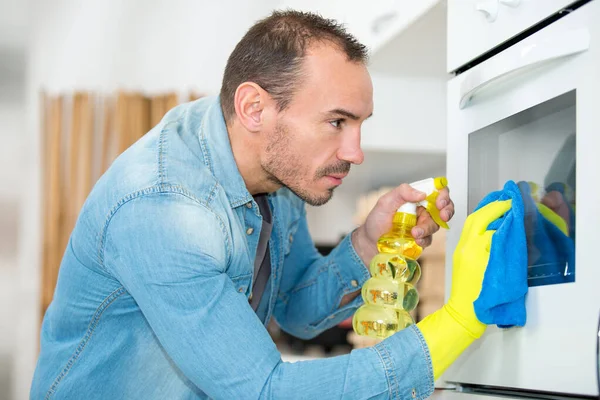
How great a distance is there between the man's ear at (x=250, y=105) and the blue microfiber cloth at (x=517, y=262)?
0.43 m

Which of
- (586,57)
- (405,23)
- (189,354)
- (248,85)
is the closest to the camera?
(586,57)

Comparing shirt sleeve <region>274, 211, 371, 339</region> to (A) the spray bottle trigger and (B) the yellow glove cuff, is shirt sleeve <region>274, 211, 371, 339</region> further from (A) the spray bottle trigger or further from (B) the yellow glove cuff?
(B) the yellow glove cuff

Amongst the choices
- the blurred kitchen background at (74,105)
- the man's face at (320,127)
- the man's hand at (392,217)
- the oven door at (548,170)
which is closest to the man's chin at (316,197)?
the man's face at (320,127)

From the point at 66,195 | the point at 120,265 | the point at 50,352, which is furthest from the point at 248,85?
the point at 66,195

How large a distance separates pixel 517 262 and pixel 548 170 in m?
0.13

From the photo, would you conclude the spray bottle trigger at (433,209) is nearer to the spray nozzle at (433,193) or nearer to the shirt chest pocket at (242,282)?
the spray nozzle at (433,193)

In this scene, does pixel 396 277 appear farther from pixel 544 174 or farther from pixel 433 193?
pixel 544 174

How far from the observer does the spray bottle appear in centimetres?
114

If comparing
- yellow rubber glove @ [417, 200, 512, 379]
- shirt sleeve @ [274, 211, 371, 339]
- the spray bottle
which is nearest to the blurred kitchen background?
shirt sleeve @ [274, 211, 371, 339]

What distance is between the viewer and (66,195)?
3.29m

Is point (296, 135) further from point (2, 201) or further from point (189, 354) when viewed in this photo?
point (2, 201)

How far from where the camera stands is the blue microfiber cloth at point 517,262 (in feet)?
3.07

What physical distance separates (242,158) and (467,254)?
0.43 metres

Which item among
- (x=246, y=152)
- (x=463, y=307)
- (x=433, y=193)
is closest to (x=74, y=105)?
(x=246, y=152)
